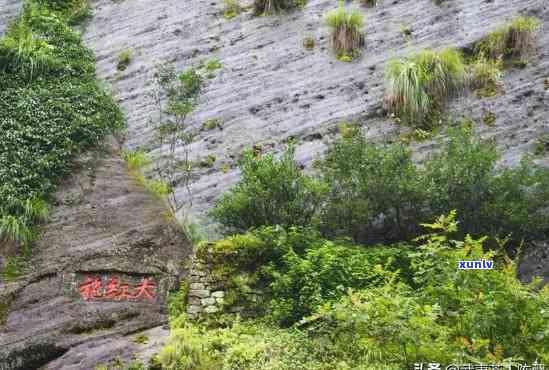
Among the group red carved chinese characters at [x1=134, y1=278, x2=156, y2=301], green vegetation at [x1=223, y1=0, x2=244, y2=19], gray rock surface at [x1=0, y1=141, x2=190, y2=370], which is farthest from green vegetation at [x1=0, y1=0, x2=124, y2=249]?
green vegetation at [x1=223, y1=0, x2=244, y2=19]

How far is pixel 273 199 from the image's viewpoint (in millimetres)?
8742

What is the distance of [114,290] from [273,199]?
237 cm

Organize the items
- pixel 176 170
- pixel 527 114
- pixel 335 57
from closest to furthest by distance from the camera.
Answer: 1. pixel 527 114
2. pixel 176 170
3. pixel 335 57

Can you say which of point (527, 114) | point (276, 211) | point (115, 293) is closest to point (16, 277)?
point (115, 293)

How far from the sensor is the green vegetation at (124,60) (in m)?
13.8

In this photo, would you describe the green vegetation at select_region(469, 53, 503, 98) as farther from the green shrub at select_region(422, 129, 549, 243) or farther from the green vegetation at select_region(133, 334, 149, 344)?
the green vegetation at select_region(133, 334, 149, 344)

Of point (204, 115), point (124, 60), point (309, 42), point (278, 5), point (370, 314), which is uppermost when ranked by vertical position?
point (278, 5)

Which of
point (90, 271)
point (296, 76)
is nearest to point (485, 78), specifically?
point (296, 76)

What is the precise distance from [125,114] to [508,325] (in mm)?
8998

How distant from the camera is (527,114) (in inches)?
400

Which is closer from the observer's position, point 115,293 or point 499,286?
point 499,286

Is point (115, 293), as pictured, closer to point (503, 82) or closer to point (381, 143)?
point (381, 143)

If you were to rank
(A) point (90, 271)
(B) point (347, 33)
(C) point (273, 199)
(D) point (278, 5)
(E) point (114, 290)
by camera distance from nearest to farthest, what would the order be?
(E) point (114, 290)
(A) point (90, 271)
(C) point (273, 199)
(B) point (347, 33)
(D) point (278, 5)

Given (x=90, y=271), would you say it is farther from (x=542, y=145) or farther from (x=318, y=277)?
(x=542, y=145)
